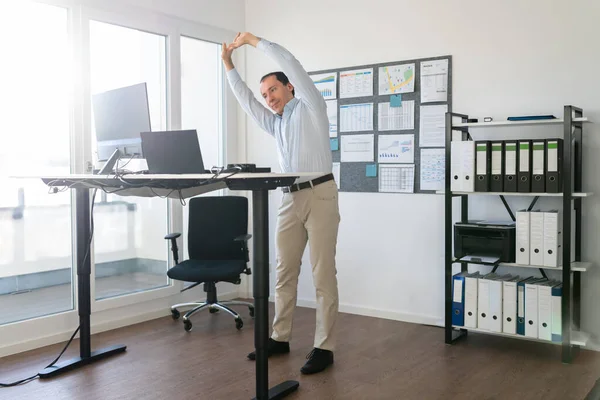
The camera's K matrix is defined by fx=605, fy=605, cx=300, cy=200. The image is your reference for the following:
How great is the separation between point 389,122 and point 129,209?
2041 mm

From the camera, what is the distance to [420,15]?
14.0ft

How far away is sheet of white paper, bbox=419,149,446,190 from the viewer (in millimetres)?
4238

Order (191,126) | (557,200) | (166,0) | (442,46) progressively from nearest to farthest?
1. (557,200)
2. (442,46)
3. (166,0)
4. (191,126)

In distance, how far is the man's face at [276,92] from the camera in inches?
131

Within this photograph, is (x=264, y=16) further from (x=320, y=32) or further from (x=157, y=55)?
(x=157, y=55)

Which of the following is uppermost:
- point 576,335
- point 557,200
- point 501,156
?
point 501,156

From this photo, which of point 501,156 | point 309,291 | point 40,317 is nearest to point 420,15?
point 501,156

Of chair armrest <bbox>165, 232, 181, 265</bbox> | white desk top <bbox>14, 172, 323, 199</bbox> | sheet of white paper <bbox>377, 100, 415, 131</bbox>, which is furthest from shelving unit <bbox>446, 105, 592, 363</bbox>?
chair armrest <bbox>165, 232, 181, 265</bbox>

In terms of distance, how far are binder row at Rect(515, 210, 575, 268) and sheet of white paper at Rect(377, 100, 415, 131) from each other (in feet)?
3.69

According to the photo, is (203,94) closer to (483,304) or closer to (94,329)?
(94,329)

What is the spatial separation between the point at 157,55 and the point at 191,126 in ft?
2.05

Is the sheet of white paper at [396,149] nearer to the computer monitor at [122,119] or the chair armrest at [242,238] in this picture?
the chair armrest at [242,238]

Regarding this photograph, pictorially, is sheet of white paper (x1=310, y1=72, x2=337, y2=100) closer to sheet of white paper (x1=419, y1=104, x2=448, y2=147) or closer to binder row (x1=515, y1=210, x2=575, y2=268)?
sheet of white paper (x1=419, y1=104, x2=448, y2=147)

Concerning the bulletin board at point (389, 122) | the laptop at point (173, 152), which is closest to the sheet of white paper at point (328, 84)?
the bulletin board at point (389, 122)
